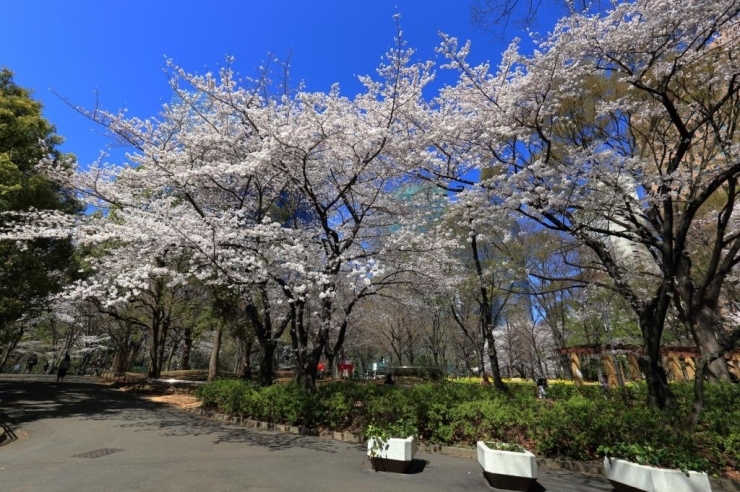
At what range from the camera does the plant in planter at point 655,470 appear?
4684 mm

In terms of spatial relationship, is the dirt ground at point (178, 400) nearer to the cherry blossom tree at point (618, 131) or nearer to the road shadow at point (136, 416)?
the road shadow at point (136, 416)

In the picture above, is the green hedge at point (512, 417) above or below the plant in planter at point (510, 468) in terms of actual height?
above

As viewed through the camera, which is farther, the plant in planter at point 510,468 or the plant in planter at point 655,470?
the plant in planter at point 510,468

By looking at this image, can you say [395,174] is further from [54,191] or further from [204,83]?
[54,191]

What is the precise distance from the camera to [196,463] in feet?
21.4

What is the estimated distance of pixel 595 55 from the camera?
8.53m

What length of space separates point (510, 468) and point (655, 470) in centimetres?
169

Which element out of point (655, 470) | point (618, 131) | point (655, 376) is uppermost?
point (618, 131)

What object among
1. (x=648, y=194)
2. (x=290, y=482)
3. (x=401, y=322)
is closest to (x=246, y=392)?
(x=290, y=482)

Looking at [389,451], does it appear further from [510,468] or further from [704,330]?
[704,330]

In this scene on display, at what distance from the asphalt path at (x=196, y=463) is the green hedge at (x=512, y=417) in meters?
0.62

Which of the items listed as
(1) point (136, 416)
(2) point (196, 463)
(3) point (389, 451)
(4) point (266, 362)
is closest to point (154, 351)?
(1) point (136, 416)

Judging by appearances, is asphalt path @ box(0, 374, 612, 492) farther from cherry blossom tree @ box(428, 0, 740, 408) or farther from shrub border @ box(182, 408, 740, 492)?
cherry blossom tree @ box(428, 0, 740, 408)

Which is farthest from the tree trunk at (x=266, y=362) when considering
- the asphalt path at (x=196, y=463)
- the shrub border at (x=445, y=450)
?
the asphalt path at (x=196, y=463)
